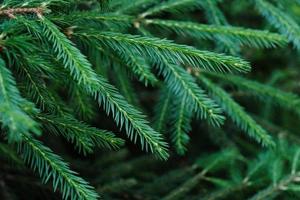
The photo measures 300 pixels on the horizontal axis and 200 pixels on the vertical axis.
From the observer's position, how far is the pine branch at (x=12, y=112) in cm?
92

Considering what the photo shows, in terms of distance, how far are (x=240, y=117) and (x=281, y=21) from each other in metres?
0.42

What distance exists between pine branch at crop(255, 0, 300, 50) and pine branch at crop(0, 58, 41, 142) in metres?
1.09

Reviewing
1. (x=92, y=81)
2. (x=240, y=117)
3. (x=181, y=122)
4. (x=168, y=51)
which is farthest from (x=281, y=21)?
(x=92, y=81)

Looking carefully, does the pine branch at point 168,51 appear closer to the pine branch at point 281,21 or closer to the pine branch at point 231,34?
the pine branch at point 231,34

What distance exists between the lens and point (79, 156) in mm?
2535

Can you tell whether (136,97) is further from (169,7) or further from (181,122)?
(169,7)

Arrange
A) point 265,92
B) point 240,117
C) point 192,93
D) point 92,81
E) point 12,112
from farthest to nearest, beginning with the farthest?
point 265,92
point 240,117
point 192,93
point 92,81
point 12,112

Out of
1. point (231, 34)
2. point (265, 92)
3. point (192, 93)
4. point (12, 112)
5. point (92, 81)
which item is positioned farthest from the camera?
point (265, 92)

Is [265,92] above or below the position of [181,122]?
above

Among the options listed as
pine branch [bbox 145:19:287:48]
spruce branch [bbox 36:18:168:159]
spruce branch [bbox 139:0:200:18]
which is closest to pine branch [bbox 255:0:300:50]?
pine branch [bbox 145:19:287:48]

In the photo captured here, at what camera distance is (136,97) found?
6.17 feet

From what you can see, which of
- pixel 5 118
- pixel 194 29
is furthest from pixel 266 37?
pixel 5 118

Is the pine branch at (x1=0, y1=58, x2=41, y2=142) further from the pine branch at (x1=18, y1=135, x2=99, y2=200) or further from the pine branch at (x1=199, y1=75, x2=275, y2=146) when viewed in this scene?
the pine branch at (x1=199, y1=75, x2=275, y2=146)

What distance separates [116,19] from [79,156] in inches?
50.1
